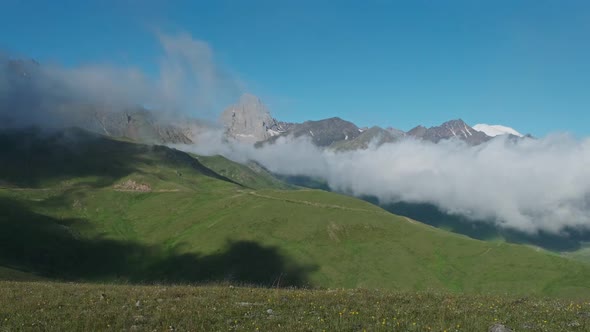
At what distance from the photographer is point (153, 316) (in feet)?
59.9

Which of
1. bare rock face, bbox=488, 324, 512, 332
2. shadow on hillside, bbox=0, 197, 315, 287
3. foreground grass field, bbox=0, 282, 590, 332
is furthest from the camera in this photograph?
shadow on hillside, bbox=0, 197, 315, 287

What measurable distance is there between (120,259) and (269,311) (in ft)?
592

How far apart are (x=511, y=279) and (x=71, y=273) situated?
167668 millimetres

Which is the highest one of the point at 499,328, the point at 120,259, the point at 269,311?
the point at 499,328

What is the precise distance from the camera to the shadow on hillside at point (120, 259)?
516 feet

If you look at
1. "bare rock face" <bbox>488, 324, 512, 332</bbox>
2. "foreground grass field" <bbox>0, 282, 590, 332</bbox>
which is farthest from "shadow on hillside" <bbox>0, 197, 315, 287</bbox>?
"bare rock face" <bbox>488, 324, 512, 332</bbox>

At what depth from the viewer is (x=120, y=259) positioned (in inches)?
7126

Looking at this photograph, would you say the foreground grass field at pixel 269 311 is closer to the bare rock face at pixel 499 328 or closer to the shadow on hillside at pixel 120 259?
the bare rock face at pixel 499 328

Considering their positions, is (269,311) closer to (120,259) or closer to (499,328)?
(499,328)

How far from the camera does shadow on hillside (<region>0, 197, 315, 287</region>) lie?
157 m

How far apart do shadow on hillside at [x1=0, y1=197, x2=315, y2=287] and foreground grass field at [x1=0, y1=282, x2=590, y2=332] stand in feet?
427

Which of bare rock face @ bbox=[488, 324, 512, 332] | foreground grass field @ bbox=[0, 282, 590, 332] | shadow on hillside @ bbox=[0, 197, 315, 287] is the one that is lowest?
shadow on hillside @ bbox=[0, 197, 315, 287]

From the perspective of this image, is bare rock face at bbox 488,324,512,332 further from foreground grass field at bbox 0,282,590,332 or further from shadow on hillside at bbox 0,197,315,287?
shadow on hillside at bbox 0,197,315,287

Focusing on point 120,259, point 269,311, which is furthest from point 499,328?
point 120,259
